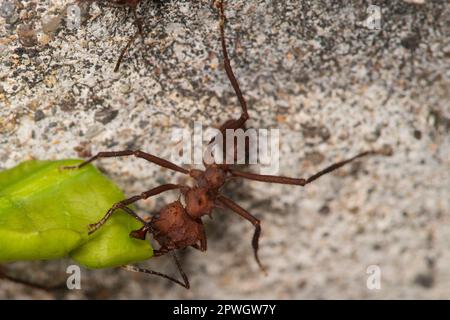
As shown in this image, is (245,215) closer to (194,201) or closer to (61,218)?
(194,201)

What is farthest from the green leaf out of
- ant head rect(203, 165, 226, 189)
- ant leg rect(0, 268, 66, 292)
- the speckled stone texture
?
ant leg rect(0, 268, 66, 292)

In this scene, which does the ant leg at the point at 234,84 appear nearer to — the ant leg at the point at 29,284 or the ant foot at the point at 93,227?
the ant foot at the point at 93,227

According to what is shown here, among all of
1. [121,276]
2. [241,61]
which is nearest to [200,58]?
[241,61]

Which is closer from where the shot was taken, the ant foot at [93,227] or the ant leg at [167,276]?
the ant foot at [93,227]

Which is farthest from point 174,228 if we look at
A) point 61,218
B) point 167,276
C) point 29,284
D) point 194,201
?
point 29,284

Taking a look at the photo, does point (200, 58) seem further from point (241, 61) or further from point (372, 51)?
point (372, 51)

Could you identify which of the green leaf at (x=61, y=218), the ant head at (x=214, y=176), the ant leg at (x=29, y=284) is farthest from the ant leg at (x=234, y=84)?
the ant leg at (x=29, y=284)

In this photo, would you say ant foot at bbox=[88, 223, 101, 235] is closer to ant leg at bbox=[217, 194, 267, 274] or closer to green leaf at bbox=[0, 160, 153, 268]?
green leaf at bbox=[0, 160, 153, 268]
